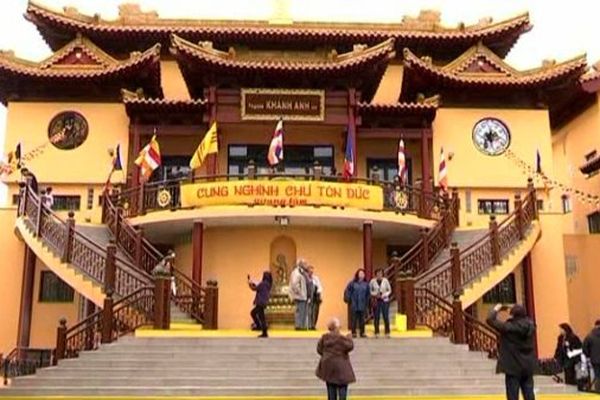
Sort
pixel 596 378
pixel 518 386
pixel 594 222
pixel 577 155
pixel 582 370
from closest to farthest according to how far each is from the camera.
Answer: pixel 518 386 < pixel 596 378 < pixel 582 370 < pixel 594 222 < pixel 577 155

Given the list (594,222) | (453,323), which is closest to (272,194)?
(453,323)

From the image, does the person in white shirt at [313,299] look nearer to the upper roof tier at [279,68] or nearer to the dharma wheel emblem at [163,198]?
the dharma wheel emblem at [163,198]

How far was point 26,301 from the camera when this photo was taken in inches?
780

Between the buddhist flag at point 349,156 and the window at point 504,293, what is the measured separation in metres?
5.71

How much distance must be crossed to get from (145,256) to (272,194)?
142 inches

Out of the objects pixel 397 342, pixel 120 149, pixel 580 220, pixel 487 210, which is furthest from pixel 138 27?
pixel 580 220

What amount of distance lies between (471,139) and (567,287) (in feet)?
18.3

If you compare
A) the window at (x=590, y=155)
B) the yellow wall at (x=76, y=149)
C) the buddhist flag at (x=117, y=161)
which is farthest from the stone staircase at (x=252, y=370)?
the window at (x=590, y=155)

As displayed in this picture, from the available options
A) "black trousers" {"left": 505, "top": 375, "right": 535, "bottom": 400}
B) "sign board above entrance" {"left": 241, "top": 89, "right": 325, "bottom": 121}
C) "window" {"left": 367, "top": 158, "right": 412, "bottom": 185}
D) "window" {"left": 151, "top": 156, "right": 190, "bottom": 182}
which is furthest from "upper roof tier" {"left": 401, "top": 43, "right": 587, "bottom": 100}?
"black trousers" {"left": 505, "top": 375, "right": 535, "bottom": 400}

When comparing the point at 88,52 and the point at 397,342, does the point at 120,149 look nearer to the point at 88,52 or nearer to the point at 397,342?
the point at 88,52

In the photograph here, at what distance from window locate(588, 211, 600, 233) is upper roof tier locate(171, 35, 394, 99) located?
10.1 meters

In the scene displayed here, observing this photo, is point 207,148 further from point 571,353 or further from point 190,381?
point 571,353

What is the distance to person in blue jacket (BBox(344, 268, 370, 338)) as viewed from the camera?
50.1ft

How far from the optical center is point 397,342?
14812 mm
